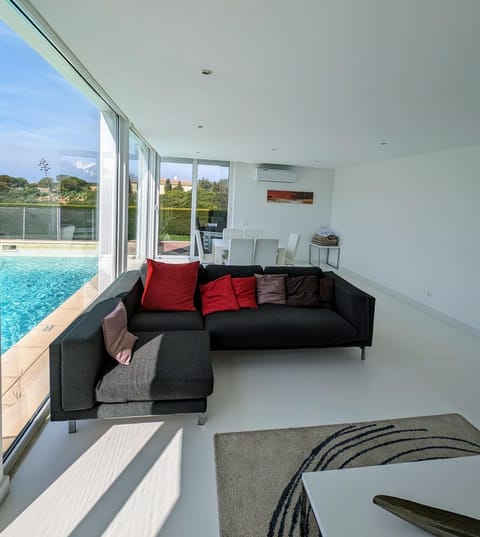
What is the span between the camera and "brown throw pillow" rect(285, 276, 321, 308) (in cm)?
365

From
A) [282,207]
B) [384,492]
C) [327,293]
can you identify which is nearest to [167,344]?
[384,492]

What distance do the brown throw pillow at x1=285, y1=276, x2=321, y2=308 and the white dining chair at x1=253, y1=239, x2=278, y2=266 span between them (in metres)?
1.66

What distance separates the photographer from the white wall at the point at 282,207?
8.45m

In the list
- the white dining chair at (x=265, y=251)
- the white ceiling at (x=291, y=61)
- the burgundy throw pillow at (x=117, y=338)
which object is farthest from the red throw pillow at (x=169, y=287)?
the white dining chair at (x=265, y=251)

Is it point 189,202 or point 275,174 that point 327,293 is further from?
point 189,202

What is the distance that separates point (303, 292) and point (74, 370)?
2.38 metres

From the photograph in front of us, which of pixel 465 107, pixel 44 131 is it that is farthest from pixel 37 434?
pixel 465 107

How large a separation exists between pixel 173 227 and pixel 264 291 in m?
5.34

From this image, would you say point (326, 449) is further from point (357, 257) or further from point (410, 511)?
point (357, 257)

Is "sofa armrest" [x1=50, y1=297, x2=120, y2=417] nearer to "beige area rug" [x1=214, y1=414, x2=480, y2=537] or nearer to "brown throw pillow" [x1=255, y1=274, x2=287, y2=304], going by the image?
"beige area rug" [x1=214, y1=414, x2=480, y2=537]

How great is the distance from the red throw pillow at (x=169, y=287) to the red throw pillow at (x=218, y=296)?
0.42 feet

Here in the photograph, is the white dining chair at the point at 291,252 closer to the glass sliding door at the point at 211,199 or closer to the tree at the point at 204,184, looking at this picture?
the glass sliding door at the point at 211,199

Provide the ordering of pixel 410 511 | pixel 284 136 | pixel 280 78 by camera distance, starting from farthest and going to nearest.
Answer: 1. pixel 284 136
2. pixel 280 78
3. pixel 410 511

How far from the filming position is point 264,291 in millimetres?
3691
